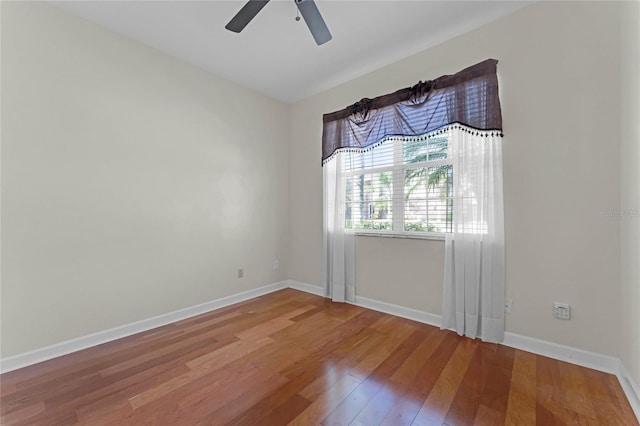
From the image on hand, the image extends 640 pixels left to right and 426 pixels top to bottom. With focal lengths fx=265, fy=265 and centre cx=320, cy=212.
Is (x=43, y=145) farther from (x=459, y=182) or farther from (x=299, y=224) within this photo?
(x=459, y=182)

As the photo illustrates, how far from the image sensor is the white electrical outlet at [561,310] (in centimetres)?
192

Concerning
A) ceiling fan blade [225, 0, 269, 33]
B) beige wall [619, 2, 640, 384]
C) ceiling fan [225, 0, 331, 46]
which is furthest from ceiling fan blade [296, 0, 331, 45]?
beige wall [619, 2, 640, 384]

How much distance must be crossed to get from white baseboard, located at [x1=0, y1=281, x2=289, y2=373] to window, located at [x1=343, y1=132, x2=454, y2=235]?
1.76 m

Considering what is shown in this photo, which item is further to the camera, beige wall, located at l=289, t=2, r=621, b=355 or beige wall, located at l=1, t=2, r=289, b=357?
beige wall, located at l=1, t=2, r=289, b=357

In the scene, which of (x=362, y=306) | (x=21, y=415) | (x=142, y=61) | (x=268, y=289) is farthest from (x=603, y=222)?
(x=142, y=61)

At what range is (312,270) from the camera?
365 centimetres

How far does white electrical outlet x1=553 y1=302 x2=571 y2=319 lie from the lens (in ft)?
6.31

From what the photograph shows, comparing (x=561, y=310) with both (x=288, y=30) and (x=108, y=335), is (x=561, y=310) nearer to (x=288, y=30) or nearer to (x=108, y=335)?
(x=288, y=30)

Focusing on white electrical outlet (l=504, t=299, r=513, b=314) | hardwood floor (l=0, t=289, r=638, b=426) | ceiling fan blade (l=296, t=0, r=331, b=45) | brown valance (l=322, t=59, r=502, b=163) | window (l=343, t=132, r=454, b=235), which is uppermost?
ceiling fan blade (l=296, t=0, r=331, b=45)

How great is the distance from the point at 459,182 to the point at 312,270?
215cm

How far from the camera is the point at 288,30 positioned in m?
2.37

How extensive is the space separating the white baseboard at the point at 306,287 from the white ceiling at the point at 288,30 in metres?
2.69

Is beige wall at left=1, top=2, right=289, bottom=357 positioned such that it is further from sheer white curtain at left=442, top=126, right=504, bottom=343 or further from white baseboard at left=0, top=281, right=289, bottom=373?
sheer white curtain at left=442, top=126, right=504, bottom=343

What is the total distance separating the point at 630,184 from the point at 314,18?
227 centimetres
